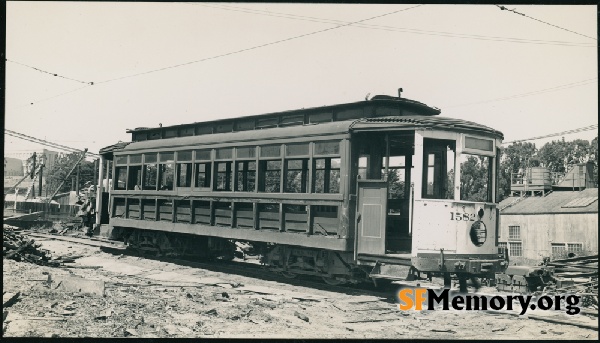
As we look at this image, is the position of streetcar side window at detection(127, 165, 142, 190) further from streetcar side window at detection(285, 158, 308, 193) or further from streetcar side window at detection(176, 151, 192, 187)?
streetcar side window at detection(285, 158, 308, 193)

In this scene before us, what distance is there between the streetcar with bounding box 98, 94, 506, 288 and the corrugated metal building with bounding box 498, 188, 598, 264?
1649cm

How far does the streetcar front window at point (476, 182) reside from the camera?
885 cm

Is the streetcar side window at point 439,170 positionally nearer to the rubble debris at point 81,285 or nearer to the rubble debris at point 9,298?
the rubble debris at point 81,285

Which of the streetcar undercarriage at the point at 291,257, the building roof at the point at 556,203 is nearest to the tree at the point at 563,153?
the building roof at the point at 556,203

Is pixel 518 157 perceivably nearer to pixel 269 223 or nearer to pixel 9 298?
pixel 269 223

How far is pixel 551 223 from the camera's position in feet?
92.2

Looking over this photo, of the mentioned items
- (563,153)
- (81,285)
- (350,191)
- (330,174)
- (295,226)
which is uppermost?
(563,153)

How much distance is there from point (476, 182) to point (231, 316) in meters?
4.68

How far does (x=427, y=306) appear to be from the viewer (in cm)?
854

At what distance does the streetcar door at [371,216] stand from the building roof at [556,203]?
1873cm

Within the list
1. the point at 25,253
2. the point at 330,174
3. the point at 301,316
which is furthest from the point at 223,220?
the point at 301,316

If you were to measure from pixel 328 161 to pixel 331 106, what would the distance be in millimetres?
1067

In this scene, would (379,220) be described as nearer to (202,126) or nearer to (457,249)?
(457,249)

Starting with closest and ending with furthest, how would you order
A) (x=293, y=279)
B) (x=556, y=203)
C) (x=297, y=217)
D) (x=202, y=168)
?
1. (x=297, y=217)
2. (x=293, y=279)
3. (x=202, y=168)
4. (x=556, y=203)
